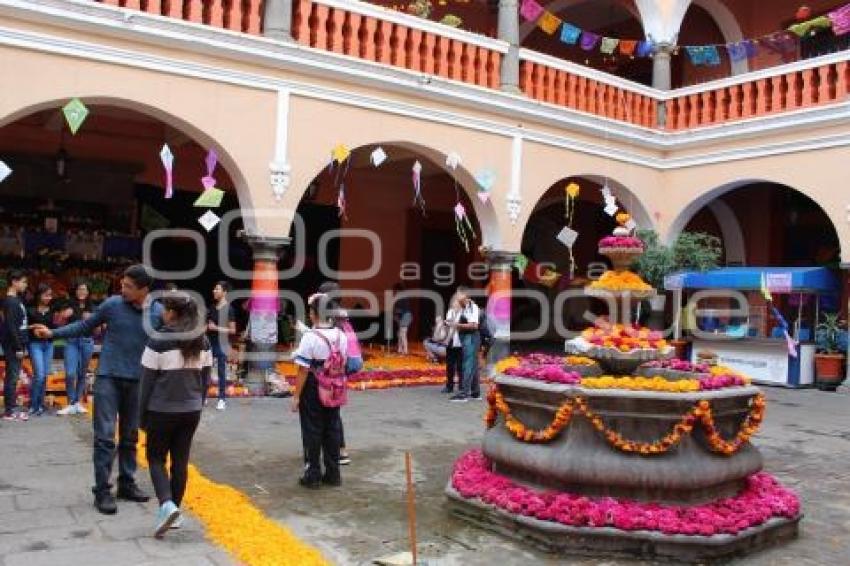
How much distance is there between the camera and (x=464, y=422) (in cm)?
896

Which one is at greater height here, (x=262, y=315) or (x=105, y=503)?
(x=262, y=315)

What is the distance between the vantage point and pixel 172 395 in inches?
186

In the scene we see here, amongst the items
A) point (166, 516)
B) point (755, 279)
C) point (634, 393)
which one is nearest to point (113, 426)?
point (166, 516)

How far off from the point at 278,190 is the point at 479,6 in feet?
26.8

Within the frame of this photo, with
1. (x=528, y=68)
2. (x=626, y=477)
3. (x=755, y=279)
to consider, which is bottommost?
(x=626, y=477)

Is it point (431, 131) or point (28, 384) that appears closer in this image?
point (28, 384)

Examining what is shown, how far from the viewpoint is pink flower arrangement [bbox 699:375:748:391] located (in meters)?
5.39

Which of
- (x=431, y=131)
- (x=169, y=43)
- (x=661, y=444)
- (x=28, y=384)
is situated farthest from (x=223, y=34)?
(x=661, y=444)

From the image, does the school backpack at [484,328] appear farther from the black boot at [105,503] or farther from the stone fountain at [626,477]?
the black boot at [105,503]

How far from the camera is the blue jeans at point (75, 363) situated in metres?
8.41

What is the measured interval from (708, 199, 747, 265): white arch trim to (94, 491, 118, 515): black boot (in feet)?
46.8

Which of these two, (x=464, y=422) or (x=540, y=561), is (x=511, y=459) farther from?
(x=464, y=422)

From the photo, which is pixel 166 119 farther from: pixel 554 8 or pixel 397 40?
pixel 554 8

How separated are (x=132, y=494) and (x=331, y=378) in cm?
153
